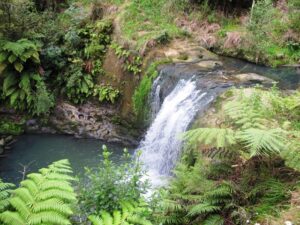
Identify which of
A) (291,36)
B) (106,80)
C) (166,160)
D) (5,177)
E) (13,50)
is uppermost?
(291,36)

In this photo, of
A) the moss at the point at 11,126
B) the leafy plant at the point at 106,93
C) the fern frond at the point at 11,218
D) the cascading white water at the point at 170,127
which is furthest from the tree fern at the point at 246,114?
the moss at the point at 11,126

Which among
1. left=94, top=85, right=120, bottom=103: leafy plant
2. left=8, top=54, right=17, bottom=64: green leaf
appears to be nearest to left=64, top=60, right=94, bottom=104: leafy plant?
left=94, top=85, right=120, bottom=103: leafy plant

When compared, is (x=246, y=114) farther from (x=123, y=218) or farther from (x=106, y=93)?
(x=106, y=93)

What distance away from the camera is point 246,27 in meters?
12.3

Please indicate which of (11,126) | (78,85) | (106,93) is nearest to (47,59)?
(78,85)

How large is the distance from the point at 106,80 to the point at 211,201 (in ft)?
26.7

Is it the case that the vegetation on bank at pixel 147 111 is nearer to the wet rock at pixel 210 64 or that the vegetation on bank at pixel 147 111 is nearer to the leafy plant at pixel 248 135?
the leafy plant at pixel 248 135

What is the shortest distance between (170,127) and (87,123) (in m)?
3.56

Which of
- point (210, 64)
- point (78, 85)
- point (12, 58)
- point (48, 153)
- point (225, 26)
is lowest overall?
point (48, 153)

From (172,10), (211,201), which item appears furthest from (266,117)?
(172,10)

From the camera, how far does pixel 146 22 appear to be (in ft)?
41.4

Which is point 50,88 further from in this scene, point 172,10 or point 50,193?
point 50,193

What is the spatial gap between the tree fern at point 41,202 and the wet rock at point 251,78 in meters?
6.92

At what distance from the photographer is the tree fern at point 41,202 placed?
3.04m
